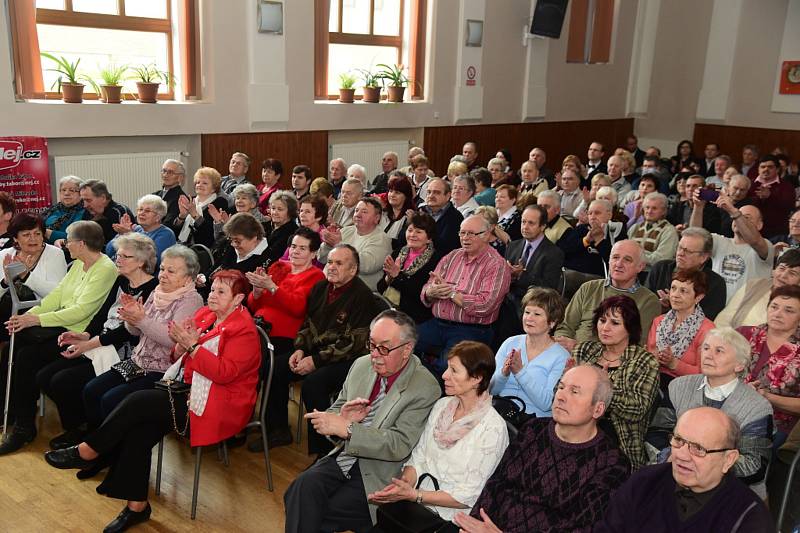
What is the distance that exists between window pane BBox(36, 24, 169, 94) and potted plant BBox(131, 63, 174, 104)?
0.15 meters

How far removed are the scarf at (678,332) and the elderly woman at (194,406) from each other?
1.91 metres

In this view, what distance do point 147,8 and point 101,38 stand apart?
0.60 meters

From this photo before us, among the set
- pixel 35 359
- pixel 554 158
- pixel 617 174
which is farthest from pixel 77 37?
pixel 554 158

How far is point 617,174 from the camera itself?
317 inches

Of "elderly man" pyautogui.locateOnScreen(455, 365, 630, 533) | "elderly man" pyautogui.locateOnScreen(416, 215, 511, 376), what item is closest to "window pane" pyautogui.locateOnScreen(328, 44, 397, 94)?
"elderly man" pyautogui.locateOnScreen(416, 215, 511, 376)

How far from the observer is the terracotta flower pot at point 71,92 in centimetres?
688

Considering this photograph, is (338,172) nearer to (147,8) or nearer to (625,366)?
(147,8)

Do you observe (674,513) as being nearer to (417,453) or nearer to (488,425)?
(488,425)

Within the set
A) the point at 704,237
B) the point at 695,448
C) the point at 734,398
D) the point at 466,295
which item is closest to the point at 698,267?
the point at 704,237

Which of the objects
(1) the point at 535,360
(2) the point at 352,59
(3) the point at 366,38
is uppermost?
(3) the point at 366,38

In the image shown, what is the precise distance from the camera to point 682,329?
11.1ft

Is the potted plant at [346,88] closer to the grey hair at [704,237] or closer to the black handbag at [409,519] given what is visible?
the grey hair at [704,237]

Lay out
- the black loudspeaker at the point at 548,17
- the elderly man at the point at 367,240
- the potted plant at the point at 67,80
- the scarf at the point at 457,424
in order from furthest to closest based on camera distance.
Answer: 1. the black loudspeaker at the point at 548,17
2. the potted plant at the point at 67,80
3. the elderly man at the point at 367,240
4. the scarf at the point at 457,424

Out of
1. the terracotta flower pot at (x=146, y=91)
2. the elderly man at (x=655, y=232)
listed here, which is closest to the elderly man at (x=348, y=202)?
the elderly man at (x=655, y=232)
